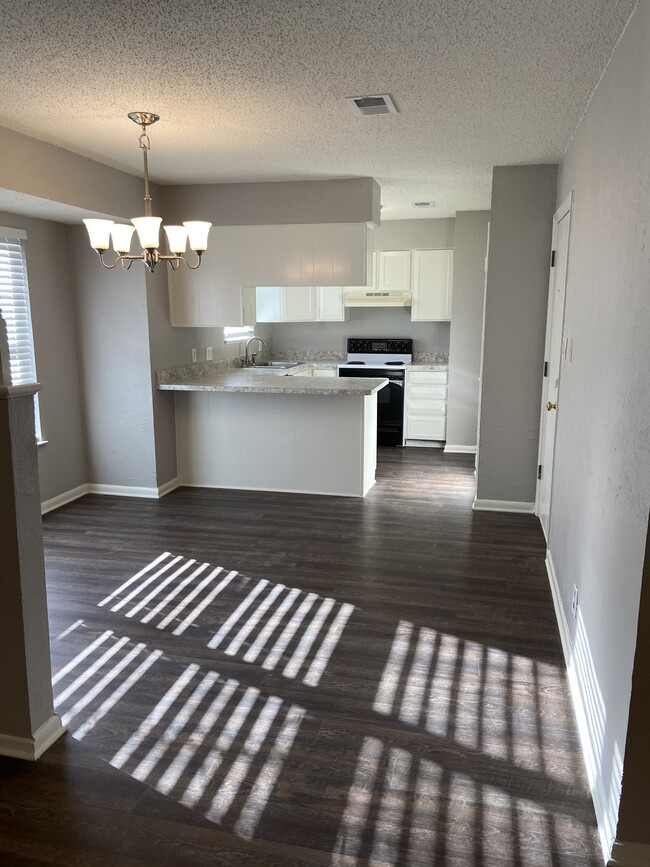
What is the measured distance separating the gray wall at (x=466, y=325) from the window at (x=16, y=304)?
13.3ft

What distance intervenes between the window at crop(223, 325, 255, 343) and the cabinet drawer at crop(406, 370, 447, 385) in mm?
1901

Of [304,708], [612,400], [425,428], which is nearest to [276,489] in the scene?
[425,428]

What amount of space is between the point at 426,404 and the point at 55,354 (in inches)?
155

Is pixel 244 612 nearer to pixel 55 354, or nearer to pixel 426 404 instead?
pixel 55 354

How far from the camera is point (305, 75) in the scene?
268cm

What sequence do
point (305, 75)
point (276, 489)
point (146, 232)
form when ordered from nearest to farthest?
point (305, 75) < point (146, 232) < point (276, 489)

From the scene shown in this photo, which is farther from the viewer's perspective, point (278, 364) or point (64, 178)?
point (278, 364)

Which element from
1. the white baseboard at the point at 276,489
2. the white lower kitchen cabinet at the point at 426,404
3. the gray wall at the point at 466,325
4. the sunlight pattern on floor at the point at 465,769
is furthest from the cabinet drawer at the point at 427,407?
the sunlight pattern on floor at the point at 465,769

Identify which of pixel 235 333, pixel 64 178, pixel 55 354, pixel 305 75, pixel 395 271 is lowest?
pixel 55 354

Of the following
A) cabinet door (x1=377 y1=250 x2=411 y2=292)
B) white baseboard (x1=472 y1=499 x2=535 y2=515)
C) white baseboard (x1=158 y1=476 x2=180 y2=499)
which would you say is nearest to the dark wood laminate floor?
white baseboard (x1=472 y1=499 x2=535 y2=515)

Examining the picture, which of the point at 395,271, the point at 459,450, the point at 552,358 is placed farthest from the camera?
the point at 395,271

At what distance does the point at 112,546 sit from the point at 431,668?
7.96 ft

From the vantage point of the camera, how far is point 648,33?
185 cm

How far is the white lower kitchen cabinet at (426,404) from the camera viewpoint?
23.0ft
